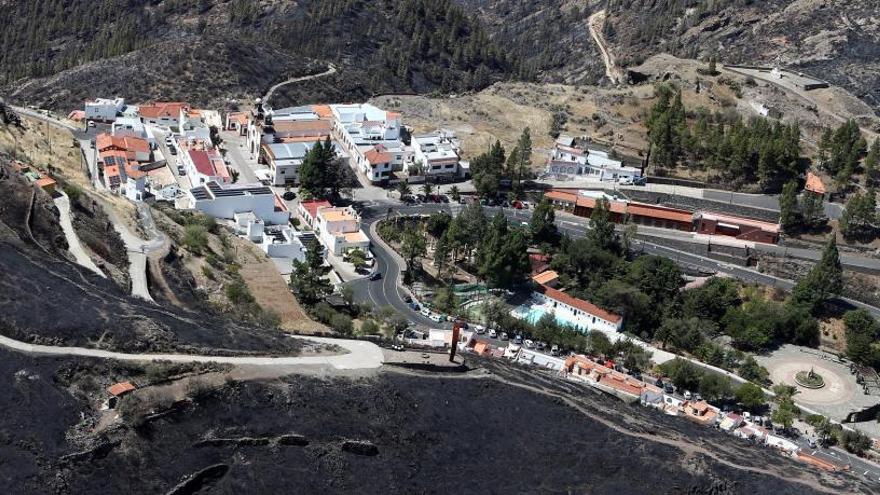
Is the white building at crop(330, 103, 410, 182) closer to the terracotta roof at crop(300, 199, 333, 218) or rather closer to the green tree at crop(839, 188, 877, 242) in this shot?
the terracotta roof at crop(300, 199, 333, 218)

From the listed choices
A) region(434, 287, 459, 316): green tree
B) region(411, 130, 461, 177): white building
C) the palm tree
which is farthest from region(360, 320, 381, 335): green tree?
region(411, 130, 461, 177): white building

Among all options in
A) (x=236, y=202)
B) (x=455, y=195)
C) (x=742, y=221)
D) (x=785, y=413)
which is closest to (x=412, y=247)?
(x=455, y=195)

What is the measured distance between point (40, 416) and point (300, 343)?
9782mm

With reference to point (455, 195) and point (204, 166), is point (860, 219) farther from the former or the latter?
point (204, 166)

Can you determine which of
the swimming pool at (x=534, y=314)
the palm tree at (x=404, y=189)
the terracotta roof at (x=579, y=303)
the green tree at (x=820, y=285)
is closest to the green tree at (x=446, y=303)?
the swimming pool at (x=534, y=314)

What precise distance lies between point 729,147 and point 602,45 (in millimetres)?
59895

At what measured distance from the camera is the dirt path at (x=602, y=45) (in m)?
118

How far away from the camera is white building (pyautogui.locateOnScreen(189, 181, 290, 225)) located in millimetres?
63625

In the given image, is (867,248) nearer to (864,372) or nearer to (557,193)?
(864,372)

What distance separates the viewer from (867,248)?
68.7 metres

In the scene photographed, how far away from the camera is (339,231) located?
63.9 m

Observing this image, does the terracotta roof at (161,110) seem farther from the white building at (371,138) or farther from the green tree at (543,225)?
the green tree at (543,225)

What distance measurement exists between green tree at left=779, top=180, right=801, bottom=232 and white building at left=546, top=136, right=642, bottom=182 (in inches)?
412

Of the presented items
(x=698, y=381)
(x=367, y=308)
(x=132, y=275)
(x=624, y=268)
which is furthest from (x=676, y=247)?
(x=132, y=275)
